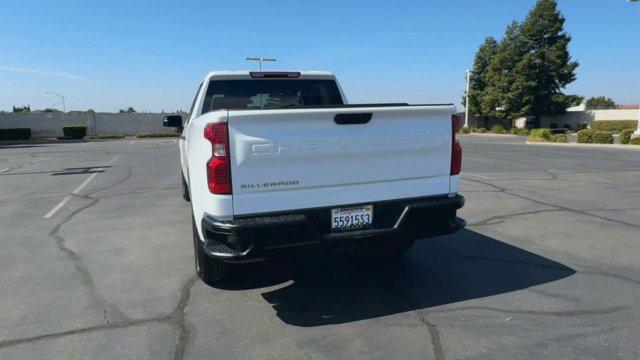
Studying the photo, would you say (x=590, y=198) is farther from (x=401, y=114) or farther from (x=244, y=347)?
(x=244, y=347)

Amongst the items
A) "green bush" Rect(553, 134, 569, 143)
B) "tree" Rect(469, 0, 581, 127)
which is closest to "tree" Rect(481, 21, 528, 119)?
"tree" Rect(469, 0, 581, 127)

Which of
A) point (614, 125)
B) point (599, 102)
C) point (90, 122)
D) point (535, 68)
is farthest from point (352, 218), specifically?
point (599, 102)

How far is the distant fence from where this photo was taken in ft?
136

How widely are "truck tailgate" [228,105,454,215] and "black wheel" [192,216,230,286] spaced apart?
104 centimetres

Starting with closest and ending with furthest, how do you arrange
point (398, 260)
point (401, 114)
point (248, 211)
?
point (248, 211) → point (401, 114) → point (398, 260)

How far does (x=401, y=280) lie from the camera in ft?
14.8

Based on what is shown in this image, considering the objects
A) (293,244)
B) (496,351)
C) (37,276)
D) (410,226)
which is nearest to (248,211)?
(293,244)

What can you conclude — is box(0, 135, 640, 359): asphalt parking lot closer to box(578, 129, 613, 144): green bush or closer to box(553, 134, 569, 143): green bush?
box(578, 129, 613, 144): green bush

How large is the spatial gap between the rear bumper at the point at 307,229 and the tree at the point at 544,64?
153 ft

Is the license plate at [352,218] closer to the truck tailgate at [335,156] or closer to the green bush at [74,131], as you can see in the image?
the truck tailgate at [335,156]

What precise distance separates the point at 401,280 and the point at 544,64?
4829 centimetres

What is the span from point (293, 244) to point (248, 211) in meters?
0.43

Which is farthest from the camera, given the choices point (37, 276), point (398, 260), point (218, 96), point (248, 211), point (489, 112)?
point (489, 112)

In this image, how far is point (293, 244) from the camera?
3.43 meters
